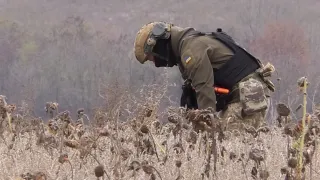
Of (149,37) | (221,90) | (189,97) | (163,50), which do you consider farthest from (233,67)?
(149,37)

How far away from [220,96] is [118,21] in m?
72.5

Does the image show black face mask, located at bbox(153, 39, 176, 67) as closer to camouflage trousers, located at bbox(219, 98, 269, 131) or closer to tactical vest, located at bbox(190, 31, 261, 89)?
tactical vest, located at bbox(190, 31, 261, 89)

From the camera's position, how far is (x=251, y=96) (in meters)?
5.47

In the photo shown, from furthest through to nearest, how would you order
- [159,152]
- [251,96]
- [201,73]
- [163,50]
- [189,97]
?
[189,97] → [163,50] → [251,96] → [201,73] → [159,152]

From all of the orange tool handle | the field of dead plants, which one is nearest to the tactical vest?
the orange tool handle

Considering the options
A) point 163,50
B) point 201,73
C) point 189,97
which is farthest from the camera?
point 189,97

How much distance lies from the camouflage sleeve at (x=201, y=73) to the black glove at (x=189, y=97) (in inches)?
10.7

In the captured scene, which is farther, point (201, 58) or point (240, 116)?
point (240, 116)

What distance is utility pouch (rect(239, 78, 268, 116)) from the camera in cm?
546

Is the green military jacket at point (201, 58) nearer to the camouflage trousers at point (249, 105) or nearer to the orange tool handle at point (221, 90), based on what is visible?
the orange tool handle at point (221, 90)

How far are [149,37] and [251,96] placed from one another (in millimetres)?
951

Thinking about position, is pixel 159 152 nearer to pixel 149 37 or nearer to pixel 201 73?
pixel 201 73

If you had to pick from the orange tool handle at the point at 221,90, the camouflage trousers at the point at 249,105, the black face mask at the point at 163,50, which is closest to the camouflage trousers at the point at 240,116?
the camouflage trousers at the point at 249,105

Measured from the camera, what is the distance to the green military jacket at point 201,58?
5250mm
